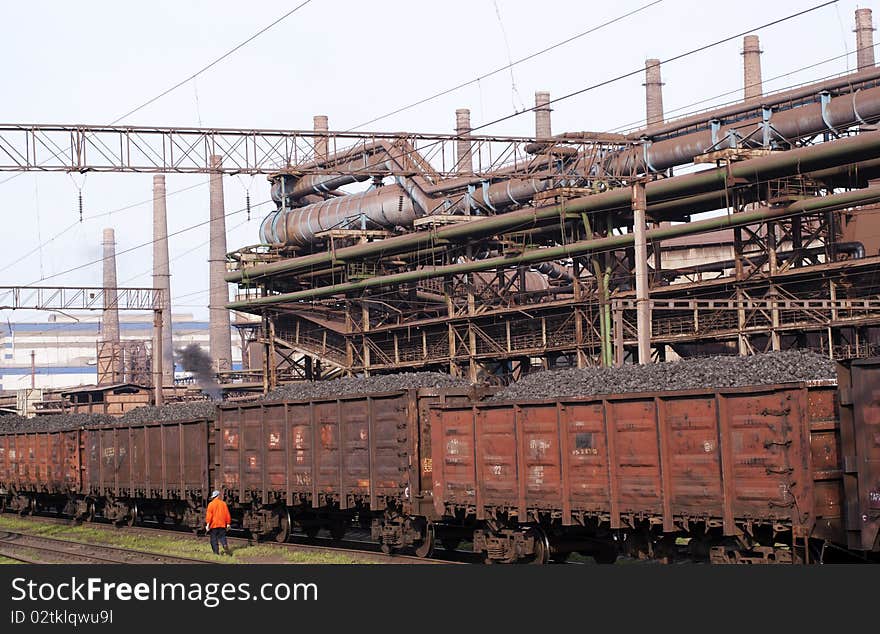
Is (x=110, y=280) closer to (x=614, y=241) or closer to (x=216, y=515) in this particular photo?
(x=614, y=241)

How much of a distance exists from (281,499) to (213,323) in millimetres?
65459

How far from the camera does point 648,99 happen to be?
73.8 meters

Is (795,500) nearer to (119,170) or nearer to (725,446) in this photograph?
(725,446)

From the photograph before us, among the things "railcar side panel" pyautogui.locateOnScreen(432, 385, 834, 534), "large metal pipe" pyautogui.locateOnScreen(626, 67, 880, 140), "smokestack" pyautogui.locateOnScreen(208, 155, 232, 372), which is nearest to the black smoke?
"smokestack" pyautogui.locateOnScreen(208, 155, 232, 372)

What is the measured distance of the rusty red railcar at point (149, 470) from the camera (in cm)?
2459

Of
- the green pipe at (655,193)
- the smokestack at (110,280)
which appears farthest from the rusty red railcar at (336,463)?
the smokestack at (110,280)

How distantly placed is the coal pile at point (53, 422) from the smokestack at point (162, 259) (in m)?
44.9

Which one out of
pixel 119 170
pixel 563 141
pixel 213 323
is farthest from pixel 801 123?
A: pixel 213 323

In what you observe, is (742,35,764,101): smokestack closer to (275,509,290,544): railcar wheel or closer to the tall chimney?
the tall chimney

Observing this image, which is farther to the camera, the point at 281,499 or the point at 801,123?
the point at 801,123

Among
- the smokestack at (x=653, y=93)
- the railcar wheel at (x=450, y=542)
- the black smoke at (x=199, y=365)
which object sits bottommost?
the railcar wheel at (x=450, y=542)

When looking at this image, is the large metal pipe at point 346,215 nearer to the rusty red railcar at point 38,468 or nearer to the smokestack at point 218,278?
the rusty red railcar at point 38,468

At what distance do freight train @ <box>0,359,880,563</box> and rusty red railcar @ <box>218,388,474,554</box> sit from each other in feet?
0.12

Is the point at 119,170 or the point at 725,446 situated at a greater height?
the point at 119,170
